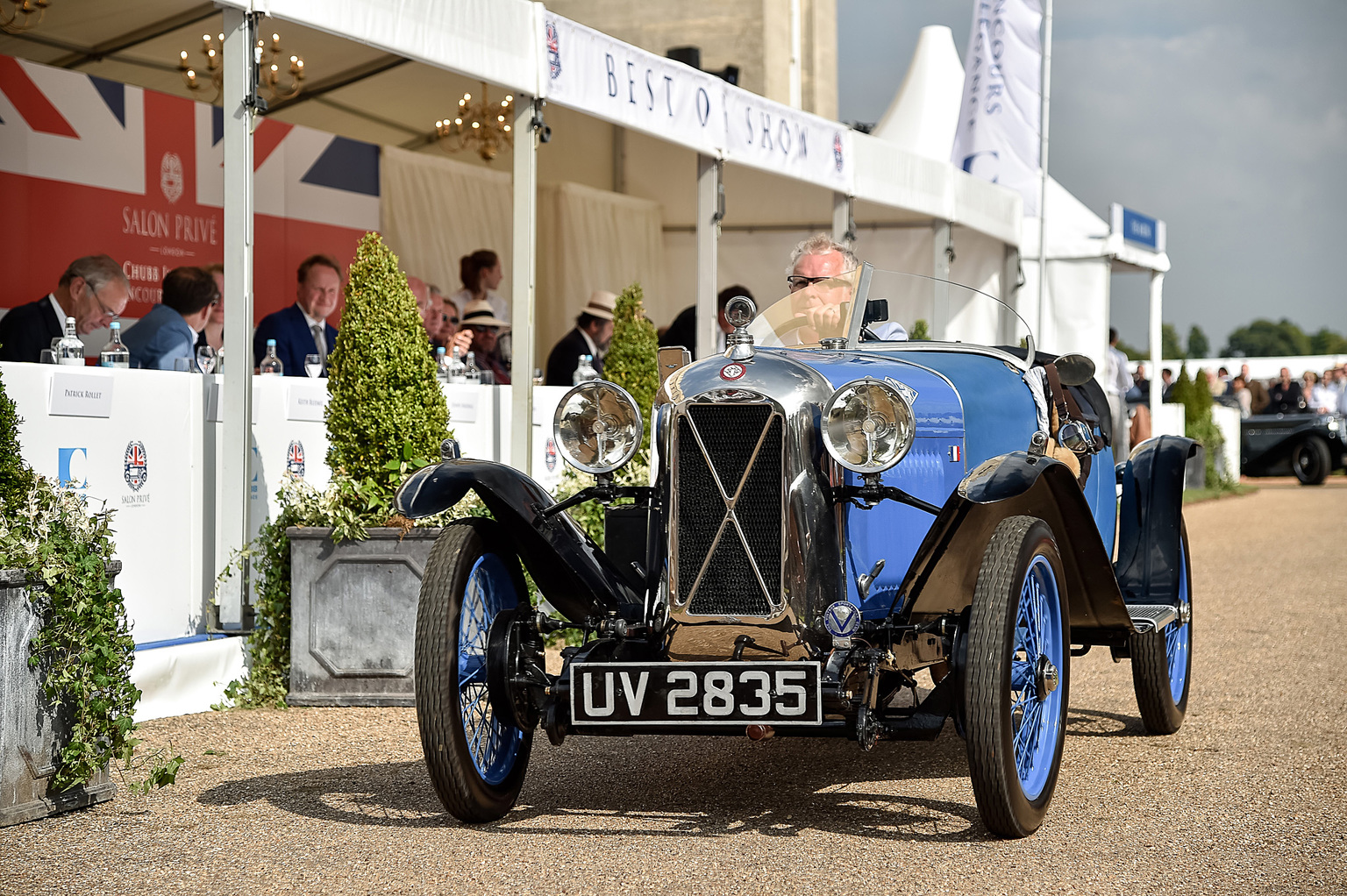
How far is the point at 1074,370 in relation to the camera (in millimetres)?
5223

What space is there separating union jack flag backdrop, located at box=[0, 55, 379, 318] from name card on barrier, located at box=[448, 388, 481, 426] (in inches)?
90.2

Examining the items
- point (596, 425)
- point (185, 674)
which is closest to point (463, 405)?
point (185, 674)

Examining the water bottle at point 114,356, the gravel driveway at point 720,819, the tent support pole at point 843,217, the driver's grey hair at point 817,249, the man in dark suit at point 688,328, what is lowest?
the gravel driveway at point 720,819

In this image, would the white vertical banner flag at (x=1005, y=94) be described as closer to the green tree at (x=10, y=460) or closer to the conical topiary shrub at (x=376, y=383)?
the conical topiary shrub at (x=376, y=383)

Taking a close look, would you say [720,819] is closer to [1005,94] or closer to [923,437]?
[923,437]

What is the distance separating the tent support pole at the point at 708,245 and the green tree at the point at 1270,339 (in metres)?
101

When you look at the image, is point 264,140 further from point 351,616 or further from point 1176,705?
point 1176,705

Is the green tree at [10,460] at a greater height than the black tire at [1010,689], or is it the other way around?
the green tree at [10,460]

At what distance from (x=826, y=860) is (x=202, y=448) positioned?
3.70 m

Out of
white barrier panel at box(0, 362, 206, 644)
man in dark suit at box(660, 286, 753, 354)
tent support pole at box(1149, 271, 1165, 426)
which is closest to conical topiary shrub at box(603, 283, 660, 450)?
man in dark suit at box(660, 286, 753, 354)

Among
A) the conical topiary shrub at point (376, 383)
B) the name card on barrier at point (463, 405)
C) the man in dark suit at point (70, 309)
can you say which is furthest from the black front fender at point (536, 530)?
the man in dark suit at point (70, 309)

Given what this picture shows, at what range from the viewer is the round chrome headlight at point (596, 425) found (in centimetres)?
430

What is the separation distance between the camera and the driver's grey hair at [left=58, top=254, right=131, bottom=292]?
8.55 metres

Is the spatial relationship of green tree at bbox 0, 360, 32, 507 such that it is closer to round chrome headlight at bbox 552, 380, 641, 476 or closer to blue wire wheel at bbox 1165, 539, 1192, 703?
round chrome headlight at bbox 552, 380, 641, 476
